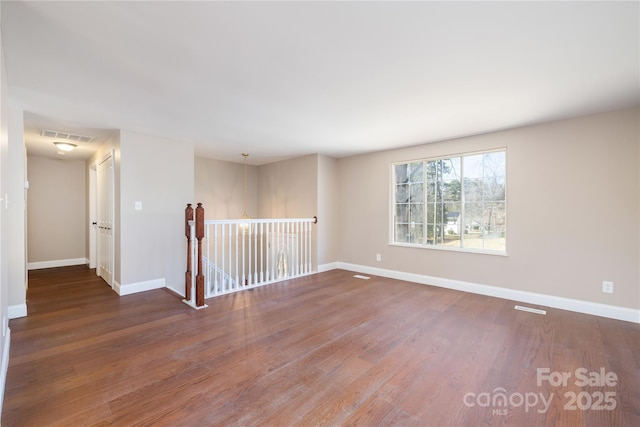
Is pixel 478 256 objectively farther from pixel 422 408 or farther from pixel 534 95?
pixel 422 408

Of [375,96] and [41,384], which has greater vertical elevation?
[375,96]

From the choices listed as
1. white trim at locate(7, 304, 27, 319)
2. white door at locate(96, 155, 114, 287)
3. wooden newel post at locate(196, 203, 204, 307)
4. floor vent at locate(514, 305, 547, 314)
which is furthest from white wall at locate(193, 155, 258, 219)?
floor vent at locate(514, 305, 547, 314)

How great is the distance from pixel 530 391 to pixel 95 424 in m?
2.65

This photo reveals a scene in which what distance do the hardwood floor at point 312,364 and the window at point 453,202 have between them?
3.37 ft

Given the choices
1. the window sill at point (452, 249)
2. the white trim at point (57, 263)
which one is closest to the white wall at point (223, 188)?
the white trim at point (57, 263)

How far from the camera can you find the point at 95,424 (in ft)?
5.01

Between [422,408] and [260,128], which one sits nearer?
[422,408]

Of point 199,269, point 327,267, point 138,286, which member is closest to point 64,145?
point 138,286

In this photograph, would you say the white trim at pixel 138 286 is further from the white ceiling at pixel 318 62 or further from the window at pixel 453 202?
the window at pixel 453 202

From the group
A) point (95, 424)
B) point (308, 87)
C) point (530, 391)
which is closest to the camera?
point (95, 424)

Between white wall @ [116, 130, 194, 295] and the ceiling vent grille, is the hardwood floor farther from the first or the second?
the ceiling vent grille

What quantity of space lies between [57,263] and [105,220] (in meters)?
2.51

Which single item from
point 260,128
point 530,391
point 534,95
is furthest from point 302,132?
point 530,391

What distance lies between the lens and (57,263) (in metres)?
5.79
